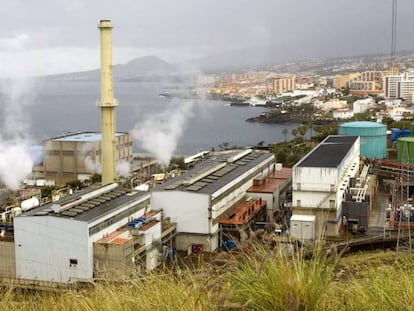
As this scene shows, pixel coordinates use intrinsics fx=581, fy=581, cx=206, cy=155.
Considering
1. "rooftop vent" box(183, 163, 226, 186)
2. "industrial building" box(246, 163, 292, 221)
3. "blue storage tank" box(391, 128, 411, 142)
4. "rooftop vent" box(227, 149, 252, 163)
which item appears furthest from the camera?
"blue storage tank" box(391, 128, 411, 142)

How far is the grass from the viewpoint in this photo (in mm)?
816

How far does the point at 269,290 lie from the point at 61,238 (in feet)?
10.4

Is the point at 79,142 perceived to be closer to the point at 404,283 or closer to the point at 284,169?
the point at 284,169

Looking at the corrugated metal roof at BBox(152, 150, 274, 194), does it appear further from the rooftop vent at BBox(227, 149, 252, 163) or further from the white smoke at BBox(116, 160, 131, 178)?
the white smoke at BBox(116, 160, 131, 178)

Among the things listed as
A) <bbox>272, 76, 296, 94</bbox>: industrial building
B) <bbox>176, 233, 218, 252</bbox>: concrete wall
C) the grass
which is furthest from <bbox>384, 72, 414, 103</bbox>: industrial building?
the grass

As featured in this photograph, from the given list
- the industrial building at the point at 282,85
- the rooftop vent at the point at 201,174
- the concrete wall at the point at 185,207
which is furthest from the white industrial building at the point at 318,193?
the industrial building at the point at 282,85

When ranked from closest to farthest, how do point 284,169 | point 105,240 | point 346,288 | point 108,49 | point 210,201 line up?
point 346,288
point 105,240
point 210,201
point 108,49
point 284,169

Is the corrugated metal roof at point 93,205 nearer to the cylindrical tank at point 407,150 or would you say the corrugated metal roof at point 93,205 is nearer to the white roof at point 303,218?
the white roof at point 303,218

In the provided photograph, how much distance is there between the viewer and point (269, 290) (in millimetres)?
836

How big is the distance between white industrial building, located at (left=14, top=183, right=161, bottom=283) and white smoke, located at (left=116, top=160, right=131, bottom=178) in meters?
3.56

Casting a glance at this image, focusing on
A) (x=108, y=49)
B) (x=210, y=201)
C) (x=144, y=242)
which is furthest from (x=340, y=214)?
(x=108, y=49)

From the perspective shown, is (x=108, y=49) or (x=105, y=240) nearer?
(x=105, y=240)

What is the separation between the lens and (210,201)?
15.2 ft

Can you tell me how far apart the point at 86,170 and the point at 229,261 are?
721cm
